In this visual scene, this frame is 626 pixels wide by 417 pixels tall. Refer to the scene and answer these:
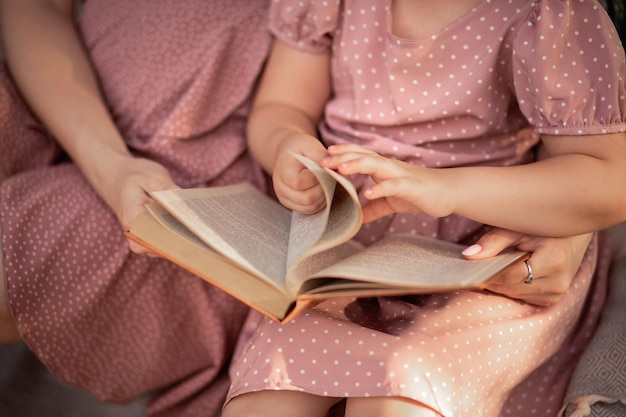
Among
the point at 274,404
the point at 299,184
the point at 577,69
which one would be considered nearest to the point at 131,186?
the point at 299,184

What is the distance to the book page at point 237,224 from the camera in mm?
725

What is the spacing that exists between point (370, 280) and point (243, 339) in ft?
1.53

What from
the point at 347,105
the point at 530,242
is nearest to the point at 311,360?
the point at 530,242

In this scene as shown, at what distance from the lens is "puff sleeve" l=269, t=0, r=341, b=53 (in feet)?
3.52

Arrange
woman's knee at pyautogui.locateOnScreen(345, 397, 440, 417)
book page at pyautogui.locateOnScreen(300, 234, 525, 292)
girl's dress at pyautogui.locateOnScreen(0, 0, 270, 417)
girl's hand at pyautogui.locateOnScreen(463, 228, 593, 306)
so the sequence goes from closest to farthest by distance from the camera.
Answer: book page at pyautogui.locateOnScreen(300, 234, 525, 292) < woman's knee at pyautogui.locateOnScreen(345, 397, 440, 417) < girl's hand at pyautogui.locateOnScreen(463, 228, 593, 306) < girl's dress at pyautogui.locateOnScreen(0, 0, 270, 417)

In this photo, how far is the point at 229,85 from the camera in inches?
45.8

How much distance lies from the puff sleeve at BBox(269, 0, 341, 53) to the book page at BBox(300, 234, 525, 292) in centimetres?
39

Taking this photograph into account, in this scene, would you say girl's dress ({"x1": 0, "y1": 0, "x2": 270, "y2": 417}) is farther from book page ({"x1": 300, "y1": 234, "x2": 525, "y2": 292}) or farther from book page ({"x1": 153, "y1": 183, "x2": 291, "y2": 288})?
book page ({"x1": 300, "y1": 234, "x2": 525, "y2": 292})

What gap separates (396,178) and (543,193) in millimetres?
210

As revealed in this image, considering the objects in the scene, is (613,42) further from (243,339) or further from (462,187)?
(243,339)

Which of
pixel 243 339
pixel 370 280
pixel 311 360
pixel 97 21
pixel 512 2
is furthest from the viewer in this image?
pixel 97 21

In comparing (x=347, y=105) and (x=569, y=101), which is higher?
(x=569, y=101)

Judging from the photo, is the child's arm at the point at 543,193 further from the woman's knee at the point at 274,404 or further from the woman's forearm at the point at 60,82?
the woman's forearm at the point at 60,82

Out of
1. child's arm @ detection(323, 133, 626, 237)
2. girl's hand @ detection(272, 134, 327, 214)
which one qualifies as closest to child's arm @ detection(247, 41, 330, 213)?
girl's hand @ detection(272, 134, 327, 214)
